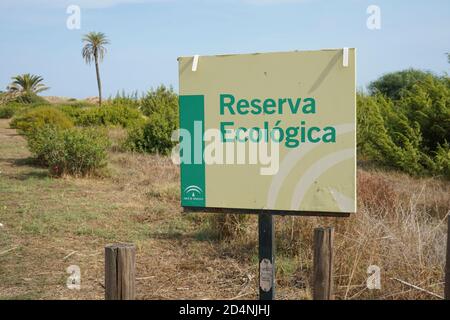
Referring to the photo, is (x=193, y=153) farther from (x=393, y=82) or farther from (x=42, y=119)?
(x=393, y=82)

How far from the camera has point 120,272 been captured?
292cm

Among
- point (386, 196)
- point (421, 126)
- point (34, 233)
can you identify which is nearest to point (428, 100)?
point (421, 126)

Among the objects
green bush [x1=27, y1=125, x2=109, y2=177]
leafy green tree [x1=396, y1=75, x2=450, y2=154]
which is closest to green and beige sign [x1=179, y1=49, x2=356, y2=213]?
green bush [x1=27, y1=125, x2=109, y2=177]

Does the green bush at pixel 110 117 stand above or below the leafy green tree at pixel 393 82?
below

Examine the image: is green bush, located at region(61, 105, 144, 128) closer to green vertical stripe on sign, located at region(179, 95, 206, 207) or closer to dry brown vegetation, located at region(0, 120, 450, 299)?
dry brown vegetation, located at region(0, 120, 450, 299)

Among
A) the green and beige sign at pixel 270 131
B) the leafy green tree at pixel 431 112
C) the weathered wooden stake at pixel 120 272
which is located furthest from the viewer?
the leafy green tree at pixel 431 112

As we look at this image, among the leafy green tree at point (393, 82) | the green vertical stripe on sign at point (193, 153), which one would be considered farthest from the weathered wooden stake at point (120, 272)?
the leafy green tree at point (393, 82)

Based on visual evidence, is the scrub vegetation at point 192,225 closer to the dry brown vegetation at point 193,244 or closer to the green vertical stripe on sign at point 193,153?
the dry brown vegetation at point 193,244

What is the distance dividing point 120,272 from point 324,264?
3.65 feet

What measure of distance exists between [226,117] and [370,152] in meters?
10.9

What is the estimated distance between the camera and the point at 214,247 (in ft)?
19.7

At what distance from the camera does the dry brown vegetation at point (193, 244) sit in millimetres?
4598

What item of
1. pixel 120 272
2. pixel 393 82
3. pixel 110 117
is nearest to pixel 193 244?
pixel 120 272

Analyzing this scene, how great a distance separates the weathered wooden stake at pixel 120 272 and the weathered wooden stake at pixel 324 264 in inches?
40.1
